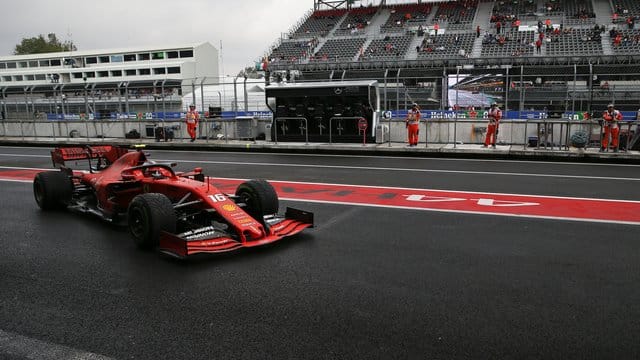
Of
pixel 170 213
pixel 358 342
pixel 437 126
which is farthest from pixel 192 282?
pixel 437 126

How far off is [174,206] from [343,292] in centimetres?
244

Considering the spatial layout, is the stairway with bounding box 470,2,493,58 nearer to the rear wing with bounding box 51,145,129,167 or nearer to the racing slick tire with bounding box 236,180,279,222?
the rear wing with bounding box 51,145,129,167

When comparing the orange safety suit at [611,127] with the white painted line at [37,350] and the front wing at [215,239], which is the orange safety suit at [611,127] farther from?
the white painted line at [37,350]

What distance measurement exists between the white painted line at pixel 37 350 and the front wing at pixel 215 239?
Result: 1.76m

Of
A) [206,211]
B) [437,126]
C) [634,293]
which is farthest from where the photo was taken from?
[437,126]

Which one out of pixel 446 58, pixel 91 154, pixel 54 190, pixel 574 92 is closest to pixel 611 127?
pixel 574 92

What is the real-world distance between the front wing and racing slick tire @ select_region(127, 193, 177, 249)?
0.11 meters

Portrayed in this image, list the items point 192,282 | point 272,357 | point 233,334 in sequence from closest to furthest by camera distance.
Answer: point 272,357 < point 233,334 < point 192,282

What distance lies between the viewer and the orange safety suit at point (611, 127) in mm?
15070

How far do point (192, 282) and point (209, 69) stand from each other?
7707 cm

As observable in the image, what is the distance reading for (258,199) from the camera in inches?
257

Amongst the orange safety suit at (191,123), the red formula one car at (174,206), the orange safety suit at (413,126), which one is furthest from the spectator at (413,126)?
the red formula one car at (174,206)

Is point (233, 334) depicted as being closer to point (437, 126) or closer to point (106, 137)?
point (437, 126)

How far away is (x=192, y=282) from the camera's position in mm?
4930
